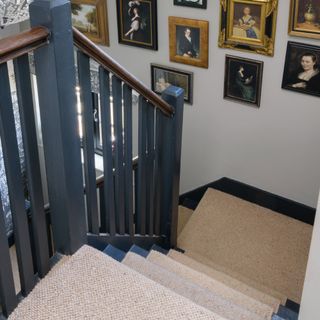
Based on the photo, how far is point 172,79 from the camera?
4051mm

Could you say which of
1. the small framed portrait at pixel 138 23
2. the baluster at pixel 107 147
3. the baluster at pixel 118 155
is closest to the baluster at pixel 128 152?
the baluster at pixel 118 155

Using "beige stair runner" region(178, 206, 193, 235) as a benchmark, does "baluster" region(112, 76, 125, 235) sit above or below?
above

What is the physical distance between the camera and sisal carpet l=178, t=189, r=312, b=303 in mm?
3441

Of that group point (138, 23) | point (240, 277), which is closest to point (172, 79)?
point (138, 23)

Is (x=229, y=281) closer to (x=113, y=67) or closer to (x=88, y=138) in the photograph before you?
(x=88, y=138)

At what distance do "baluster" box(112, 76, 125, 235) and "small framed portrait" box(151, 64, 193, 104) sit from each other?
5.72 ft

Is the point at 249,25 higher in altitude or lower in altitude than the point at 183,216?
higher

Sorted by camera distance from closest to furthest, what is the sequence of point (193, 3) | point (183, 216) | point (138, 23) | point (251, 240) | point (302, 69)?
1. point (302, 69)
2. point (193, 3)
3. point (251, 240)
4. point (138, 23)
5. point (183, 216)

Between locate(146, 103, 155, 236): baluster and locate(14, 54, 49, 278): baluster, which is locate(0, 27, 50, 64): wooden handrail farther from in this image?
locate(146, 103, 155, 236): baluster

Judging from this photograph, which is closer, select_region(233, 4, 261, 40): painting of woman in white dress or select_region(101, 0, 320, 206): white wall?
select_region(233, 4, 261, 40): painting of woman in white dress

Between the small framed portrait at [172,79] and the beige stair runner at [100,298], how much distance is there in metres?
2.33

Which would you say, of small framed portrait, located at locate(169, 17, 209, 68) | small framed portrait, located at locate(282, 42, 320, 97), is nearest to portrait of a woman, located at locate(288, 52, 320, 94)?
small framed portrait, located at locate(282, 42, 320, 97)

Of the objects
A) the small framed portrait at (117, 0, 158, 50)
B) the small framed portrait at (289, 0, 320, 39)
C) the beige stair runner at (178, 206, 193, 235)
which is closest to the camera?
the small framed portrait at (289, 0, 320, 39)

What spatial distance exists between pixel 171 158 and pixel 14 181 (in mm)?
1353
